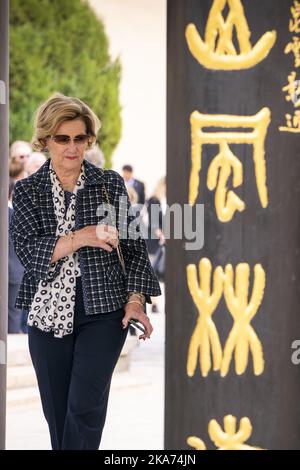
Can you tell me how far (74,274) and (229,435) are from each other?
1098mm

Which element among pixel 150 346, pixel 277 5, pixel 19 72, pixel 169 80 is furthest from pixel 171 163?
pixel 19 72

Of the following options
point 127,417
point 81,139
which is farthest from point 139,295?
point 127,417

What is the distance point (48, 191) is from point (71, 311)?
454 millimetres

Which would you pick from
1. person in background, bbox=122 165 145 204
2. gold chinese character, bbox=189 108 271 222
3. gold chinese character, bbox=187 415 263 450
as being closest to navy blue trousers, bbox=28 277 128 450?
gold chinese character, bbox=187 415 263 450

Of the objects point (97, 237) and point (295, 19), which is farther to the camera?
point (97, 237)

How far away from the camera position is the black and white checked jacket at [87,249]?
3.69 m

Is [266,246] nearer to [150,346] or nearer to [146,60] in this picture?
[150,346]

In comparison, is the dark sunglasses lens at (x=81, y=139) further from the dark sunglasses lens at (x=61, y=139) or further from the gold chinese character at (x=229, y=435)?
the gold chinese character at (x=229, y=435)

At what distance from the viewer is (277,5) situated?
2.76 m

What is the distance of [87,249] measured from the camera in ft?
12.2

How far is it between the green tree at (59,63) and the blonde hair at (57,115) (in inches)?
465

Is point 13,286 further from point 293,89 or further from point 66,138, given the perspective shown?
point 293,89

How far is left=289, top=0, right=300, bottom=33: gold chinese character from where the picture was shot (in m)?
2.76

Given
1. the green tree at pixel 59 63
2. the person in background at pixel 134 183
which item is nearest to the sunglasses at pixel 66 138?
the person in background at pixel 134 183
